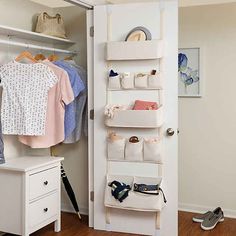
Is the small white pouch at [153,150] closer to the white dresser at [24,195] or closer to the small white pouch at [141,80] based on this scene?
the small white pouch at [141,80]

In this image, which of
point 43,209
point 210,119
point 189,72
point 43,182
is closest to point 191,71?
point 189,72

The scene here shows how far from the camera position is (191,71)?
13.0 feet

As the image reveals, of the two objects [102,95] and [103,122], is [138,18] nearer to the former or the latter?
[102,95]

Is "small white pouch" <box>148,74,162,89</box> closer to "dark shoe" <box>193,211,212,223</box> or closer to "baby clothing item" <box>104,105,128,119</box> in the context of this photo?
"baby clothing item" <box>104,105,128,119</box>

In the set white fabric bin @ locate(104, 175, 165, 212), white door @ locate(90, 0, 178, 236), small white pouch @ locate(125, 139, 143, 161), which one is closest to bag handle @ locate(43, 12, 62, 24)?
white door @ locate(90, 0, 178, 236)

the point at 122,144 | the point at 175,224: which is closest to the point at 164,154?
the point at 122,144

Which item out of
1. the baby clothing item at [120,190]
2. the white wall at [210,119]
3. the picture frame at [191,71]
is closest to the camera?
the baby clothing item at [120,190]

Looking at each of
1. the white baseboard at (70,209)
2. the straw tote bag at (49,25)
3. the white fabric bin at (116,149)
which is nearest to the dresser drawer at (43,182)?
the white fabric bin at (116,149)

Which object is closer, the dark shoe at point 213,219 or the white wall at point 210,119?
the dark shoe at point 213,219

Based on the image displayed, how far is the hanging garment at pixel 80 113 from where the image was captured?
12.0 feet

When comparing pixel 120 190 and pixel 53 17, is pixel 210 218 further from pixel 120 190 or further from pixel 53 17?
pixel 53 17

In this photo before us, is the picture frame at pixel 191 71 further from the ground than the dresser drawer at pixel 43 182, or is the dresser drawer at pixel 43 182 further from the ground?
the picture frame at pixel 191 71

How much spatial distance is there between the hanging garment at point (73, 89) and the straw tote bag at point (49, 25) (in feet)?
1.26

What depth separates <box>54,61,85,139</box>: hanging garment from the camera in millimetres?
3477
